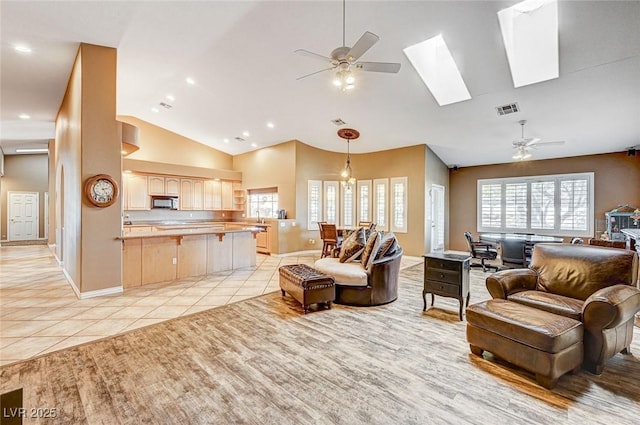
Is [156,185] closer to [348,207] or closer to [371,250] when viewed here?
[348,207]

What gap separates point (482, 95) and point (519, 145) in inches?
60.3

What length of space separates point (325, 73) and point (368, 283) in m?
3.63

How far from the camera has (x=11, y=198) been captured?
10844 millimetres

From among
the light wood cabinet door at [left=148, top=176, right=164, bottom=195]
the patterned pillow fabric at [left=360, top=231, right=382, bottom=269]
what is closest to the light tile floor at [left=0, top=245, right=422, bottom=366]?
the patterned pillow fabric at [left=360, top=231, right=382, bottom=269]

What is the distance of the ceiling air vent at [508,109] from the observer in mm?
5168

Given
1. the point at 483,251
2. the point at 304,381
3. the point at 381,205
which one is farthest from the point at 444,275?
the point at 381,205

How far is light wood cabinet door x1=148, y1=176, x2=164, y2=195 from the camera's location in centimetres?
859

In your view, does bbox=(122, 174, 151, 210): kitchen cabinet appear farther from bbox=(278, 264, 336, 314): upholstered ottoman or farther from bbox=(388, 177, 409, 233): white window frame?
bbox=(388, 177, 409, 233): white window frame

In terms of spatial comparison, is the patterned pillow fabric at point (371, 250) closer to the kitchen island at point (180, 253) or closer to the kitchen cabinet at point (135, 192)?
the kitchen island at point (180, 253)

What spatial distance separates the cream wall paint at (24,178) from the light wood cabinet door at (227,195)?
7.87 m

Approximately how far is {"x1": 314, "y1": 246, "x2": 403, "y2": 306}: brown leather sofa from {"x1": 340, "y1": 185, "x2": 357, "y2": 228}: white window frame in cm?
502

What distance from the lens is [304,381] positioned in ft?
7.14

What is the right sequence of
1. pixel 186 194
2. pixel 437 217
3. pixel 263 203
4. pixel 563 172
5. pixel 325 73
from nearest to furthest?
1. pixel 325 73
2. pixel 563 172
3. pixel 437 217
4. pixel 186 194
5. pixel 263 203

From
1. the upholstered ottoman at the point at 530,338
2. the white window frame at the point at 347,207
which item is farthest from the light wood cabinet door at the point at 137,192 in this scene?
the upholstered ottoman at the point at 530,338
